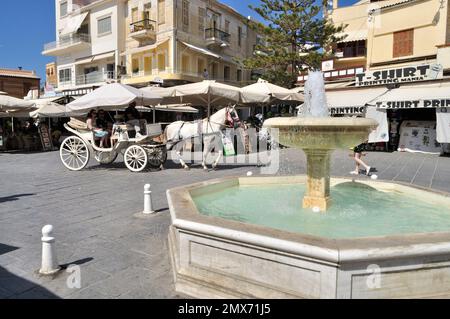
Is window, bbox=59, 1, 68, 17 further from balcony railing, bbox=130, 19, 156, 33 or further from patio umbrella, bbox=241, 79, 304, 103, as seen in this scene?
patio umbrella, bbox=241, 79, 304, 103

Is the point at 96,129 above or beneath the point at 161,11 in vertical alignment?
beneath

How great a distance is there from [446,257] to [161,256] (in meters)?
2.67

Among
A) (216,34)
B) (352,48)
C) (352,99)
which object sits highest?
(216,34)

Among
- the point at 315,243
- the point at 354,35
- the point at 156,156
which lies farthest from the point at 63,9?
the point at 315,243

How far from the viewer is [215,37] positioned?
29.4 meters

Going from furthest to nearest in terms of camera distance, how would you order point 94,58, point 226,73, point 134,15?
point 226,73
point 94,58
point 134,15

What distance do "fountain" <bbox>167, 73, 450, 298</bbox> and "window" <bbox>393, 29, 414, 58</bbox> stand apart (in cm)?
1755

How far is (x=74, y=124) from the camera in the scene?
1041cm

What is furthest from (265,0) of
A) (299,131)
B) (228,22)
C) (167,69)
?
(299,131)

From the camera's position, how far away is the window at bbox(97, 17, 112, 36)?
97.5 feet

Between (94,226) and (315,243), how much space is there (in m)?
3.43

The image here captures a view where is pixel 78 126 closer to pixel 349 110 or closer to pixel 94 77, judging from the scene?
pixel 349 110

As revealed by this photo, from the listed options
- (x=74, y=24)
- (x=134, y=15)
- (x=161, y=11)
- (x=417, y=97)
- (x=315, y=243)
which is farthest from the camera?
(x=74, y=24)

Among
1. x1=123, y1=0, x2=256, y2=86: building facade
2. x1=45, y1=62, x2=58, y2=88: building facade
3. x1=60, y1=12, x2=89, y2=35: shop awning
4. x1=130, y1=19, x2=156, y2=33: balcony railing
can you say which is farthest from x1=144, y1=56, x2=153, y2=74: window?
x1=45, y1=62, x2=58, y2=88: building facade
